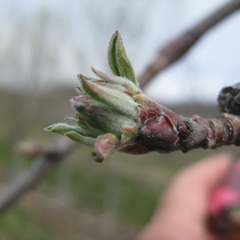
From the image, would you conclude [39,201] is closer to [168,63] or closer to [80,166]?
[80,166]

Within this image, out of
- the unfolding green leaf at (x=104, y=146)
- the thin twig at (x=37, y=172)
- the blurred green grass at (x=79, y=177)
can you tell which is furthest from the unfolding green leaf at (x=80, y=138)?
the blurred green grass at (x=79, y=177)

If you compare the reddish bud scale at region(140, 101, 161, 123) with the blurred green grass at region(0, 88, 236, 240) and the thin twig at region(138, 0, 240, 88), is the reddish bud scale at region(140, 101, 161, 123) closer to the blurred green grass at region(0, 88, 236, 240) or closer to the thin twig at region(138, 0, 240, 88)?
the thin twig at region(138, 0, 240, 88)

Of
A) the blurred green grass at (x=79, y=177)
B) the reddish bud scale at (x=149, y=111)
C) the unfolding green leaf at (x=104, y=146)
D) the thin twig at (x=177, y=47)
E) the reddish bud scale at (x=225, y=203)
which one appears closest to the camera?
the unfolding green leaf at (x=104, y=146)

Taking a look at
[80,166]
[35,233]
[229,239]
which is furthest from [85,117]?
[80,166]

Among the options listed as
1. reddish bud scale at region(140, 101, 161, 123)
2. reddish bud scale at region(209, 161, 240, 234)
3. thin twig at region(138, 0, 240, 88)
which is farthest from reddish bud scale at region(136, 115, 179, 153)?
reddish bud scale at region(209, 161, 240, 234)

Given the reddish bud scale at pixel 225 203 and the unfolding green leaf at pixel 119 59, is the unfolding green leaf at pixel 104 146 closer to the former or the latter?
the unfolding green leaf at pixel 119 59

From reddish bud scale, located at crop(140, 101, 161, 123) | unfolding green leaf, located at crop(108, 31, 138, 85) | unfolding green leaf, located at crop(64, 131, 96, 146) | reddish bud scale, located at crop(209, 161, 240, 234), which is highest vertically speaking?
unfolding green leaf, located at crop(108, 31, 138, 85)
